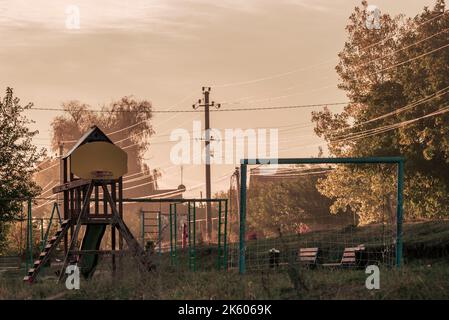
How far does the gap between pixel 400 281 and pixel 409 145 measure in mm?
42998

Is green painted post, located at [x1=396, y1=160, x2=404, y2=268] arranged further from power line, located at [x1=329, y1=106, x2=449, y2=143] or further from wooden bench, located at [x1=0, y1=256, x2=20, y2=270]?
power line, located at [x1=329, y1=106, x2=449, y2=143]

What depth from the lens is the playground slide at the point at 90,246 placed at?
25438 mm

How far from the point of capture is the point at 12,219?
129ft

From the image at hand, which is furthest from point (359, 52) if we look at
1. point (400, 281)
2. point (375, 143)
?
point (400, 281)

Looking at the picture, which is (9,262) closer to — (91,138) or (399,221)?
(91,138)

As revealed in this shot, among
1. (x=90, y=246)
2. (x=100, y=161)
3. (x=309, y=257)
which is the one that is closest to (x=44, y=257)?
(x=90, y=246)

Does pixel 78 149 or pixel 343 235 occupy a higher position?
pixel 78 149

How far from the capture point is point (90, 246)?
2634 cm

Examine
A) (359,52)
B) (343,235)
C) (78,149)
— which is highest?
(359,52)

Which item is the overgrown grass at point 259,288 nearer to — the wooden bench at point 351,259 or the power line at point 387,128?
the wooden bench at point 351,259

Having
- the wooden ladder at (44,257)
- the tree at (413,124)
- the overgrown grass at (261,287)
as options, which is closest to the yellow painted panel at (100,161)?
the wooden ladder at (44,257)
